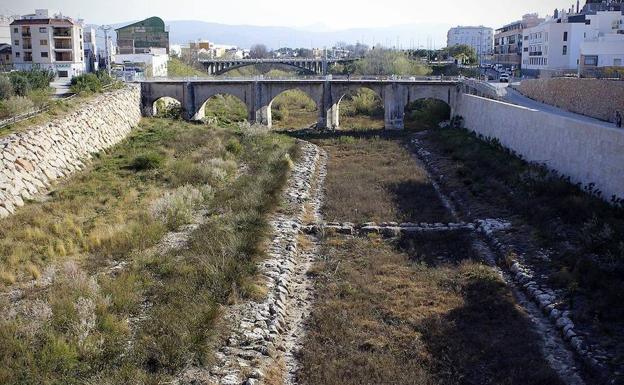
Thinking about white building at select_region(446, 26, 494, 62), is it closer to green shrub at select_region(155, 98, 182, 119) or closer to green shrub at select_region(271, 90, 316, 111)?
green shrub at select_region(271, 90, 316, 111)

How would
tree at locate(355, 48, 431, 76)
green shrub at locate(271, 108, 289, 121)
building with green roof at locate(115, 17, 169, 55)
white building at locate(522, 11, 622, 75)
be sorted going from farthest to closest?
building with green roof at locate(115, 17, 169, 55), tree at locate(355, 48, 431, 76), green shrub at locate(271, 108, 289, 121), white building at locate(522, 11, 622, 75)

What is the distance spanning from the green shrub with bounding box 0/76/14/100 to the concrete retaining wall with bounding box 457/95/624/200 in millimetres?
27725

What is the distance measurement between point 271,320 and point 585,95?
25206 mm

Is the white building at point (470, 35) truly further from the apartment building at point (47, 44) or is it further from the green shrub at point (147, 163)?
the green shrub at point (147, 163)

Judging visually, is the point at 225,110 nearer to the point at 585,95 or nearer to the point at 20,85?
the point at 20,85

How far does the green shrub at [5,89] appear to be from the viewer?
33.9 meters

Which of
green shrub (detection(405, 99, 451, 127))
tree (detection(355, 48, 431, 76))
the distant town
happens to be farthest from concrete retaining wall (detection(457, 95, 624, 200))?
tree (detection(355, 48, 431, 76))

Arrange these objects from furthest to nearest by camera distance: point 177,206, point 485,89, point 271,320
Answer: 1. point 485,89
2. point 177,206
3. point 271,320

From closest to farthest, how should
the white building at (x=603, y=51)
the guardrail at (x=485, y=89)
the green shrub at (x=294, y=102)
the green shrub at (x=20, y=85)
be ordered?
the green shrub at (x=20, y=85), the guardrail at (x=485, y=89), the white building at (x=603, y=51), the green shrub at (x=294, y=102)

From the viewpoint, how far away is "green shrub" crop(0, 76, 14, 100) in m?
33.9

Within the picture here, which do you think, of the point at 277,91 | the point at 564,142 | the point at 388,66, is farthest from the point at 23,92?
the point at 388,66

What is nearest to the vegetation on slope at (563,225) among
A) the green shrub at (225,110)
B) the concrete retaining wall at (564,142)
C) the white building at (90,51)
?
the concrete retaining wall at (564,142)

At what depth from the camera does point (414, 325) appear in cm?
1507

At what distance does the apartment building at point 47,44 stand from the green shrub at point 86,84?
37.7 ft
